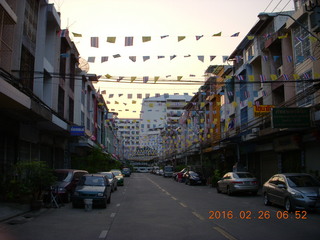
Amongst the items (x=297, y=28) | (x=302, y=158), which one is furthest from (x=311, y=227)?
(x=297, y=28)

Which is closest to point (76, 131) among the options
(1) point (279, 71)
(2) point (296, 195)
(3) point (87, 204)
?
(3) point (87, 204)

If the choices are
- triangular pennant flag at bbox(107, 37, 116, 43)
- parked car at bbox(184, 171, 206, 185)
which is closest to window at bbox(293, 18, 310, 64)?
triangular pennant flag at bbox(107, 37, 116, 43)

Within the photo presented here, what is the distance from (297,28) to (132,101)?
46.1 feet

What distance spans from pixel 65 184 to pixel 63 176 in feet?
3.37

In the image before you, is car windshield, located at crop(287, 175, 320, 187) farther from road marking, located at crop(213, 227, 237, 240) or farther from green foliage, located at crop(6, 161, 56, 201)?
green foliage, located at crop(6, 161, 56, 201)

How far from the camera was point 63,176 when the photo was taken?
1933 cm

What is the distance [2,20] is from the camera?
1670 cm

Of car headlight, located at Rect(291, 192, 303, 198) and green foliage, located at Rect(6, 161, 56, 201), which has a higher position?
green foliage, located at Rect(6, 161, 56, 201)

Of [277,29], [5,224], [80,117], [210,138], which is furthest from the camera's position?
[210,138]

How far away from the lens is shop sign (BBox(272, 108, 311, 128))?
66.6ft

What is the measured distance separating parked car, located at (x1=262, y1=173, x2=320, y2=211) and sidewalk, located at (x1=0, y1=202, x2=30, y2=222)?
1076 cm

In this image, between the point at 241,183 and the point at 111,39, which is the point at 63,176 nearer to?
the point at 111,39

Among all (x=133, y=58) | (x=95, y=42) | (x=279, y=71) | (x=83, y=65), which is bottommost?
(x=133, y=58)

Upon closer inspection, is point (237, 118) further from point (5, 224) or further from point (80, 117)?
point (5, 224)
